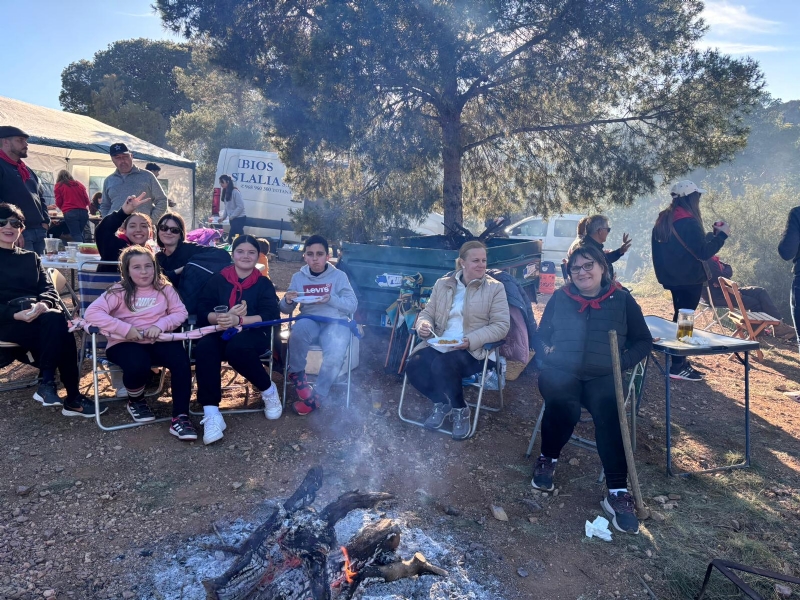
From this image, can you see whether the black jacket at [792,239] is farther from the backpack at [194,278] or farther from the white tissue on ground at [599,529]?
the backpack at [194,278]

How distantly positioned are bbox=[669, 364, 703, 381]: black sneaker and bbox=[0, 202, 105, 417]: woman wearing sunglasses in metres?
5.15

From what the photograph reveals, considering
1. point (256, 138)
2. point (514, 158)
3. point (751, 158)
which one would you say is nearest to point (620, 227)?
point (751, 158)

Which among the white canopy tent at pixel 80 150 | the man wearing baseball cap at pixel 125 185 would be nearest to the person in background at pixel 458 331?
the man wearing baseball cap at pixel 125 185

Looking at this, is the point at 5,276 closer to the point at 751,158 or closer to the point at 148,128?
the point at 148,128

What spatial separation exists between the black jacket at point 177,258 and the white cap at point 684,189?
4078 millimetres

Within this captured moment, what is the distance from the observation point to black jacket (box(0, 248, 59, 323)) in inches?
147

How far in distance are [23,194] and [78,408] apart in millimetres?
2564

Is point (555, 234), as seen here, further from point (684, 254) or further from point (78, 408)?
point (78, 408)

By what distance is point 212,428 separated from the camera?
3.48m

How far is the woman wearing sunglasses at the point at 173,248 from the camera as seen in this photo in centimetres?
420

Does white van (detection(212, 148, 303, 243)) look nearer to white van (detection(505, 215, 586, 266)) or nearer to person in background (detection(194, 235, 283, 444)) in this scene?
white van (detection(505, 215, 586, 266))

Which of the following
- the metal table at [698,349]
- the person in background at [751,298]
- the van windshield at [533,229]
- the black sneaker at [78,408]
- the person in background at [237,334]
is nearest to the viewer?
the metal table at [698,349]

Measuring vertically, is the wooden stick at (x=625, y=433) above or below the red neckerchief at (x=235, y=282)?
below

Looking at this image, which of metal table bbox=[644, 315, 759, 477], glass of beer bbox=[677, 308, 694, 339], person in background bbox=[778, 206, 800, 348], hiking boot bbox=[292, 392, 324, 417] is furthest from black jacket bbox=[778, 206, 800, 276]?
hiking boot bbox=[292, 392, 324, 417]
